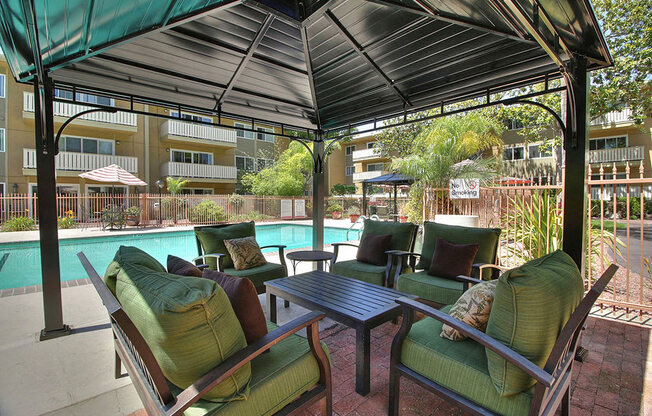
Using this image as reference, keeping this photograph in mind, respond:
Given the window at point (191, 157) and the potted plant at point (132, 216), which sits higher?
the window at point (191, 157)

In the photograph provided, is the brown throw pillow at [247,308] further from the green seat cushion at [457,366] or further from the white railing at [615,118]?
the white railing at [615,118]

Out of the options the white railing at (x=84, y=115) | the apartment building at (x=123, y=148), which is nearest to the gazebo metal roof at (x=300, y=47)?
the apartment building at (x=123, y=148)

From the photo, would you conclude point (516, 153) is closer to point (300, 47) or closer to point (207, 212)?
point (207, 212)

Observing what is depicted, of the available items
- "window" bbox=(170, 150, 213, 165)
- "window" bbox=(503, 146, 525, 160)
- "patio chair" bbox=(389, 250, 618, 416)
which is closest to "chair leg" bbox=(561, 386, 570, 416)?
"patio chair" bbox=(389, 250, 618, 416)

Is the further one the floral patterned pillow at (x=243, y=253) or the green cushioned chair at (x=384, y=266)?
the floral patterned pillow at (x=243, y=253)

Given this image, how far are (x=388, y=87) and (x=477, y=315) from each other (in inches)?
128

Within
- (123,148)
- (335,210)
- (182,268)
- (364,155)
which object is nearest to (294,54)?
(182,268)

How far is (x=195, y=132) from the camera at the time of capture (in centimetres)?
1645

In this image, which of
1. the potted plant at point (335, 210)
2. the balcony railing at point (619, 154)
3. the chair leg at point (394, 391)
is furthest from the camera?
the potted plant at point (335, 210)

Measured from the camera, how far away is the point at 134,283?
147 cm

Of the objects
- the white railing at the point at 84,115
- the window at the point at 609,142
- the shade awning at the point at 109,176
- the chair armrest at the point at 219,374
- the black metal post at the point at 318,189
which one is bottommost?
the chair armrest at the point at 219,374

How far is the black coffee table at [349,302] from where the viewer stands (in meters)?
2.18

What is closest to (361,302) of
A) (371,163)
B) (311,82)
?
(311,82)

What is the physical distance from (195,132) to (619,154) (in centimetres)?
2294
